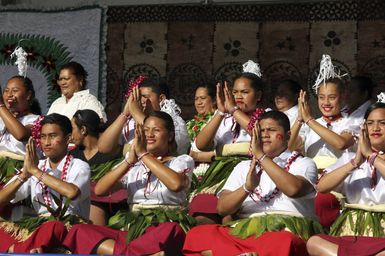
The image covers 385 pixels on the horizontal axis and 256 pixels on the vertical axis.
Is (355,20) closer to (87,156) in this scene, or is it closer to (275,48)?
(275,48)

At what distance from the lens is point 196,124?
25.1ft

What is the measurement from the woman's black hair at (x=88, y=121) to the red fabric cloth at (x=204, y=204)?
3.19 ft

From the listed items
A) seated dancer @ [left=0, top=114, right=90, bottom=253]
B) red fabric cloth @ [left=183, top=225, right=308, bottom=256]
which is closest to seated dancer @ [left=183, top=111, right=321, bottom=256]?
red fabric cloth @ [left=183, top=225, right=308, bottom=256]

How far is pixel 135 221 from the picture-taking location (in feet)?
20.1

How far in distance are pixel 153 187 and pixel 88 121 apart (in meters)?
1.16

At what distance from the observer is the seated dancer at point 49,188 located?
Answer: 6.10m

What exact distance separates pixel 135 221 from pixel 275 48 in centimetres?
258

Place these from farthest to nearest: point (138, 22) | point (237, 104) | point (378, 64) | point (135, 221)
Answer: point (138, 22) → point (378, 64) → point (237, 104) → point (135, 221)

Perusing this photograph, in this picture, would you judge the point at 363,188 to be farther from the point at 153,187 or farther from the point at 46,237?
the point at 46,237

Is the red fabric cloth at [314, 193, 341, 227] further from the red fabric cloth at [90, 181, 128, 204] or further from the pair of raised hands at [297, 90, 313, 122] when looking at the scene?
the red fabric cloth at [90, 181, 128, 204]

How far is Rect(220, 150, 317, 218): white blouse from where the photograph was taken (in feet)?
19.4

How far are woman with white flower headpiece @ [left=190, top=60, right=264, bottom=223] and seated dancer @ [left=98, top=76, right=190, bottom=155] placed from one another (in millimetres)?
158

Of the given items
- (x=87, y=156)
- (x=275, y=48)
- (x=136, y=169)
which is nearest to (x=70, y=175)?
(x=136, y=169)

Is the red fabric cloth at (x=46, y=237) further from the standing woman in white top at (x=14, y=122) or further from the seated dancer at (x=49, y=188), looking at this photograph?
the standing woman in white top at (x=14, y=122)
